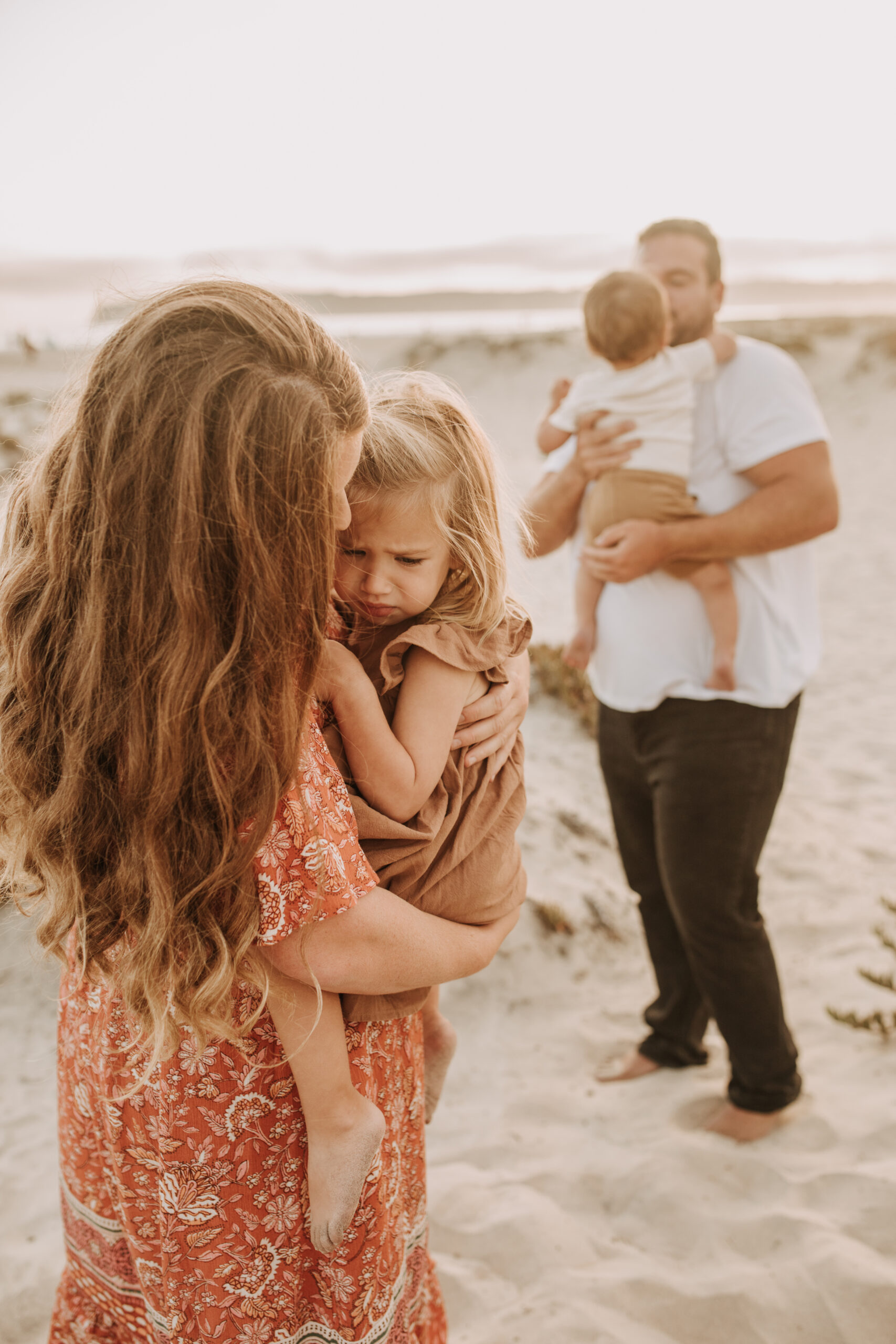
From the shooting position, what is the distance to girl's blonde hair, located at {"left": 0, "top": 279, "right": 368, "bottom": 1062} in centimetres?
96

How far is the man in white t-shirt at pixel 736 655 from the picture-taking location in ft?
7.62

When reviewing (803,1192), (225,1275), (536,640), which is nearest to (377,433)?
(225,1275)

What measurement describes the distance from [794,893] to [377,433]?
358cm

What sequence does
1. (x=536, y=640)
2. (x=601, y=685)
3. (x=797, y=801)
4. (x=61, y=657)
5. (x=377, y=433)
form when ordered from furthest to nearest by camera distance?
(x=536, y=640)
(x=797, y=801)
(x=601, y=685)
(x=377, y=433)
(x=61, y=657)

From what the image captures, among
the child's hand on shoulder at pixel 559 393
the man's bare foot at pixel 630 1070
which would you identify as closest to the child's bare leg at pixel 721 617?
the child's hand on shoulder at pixel 559 393

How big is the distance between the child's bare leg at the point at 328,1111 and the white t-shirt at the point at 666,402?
1811 mm

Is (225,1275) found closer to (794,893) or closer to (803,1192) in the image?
(803,1192)

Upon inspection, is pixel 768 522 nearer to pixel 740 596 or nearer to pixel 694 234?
pixel 740 596

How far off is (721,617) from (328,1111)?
1637 mm

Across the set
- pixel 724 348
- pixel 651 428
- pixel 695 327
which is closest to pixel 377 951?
pixel 651 428

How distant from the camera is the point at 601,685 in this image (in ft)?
8.65

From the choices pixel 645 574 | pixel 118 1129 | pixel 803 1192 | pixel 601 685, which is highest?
pixel 645 574

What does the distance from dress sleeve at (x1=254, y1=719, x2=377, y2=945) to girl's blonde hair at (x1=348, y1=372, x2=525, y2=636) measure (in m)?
0.45

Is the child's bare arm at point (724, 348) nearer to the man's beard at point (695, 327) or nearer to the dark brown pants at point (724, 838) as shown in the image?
the man's beard at point (695, 327)
